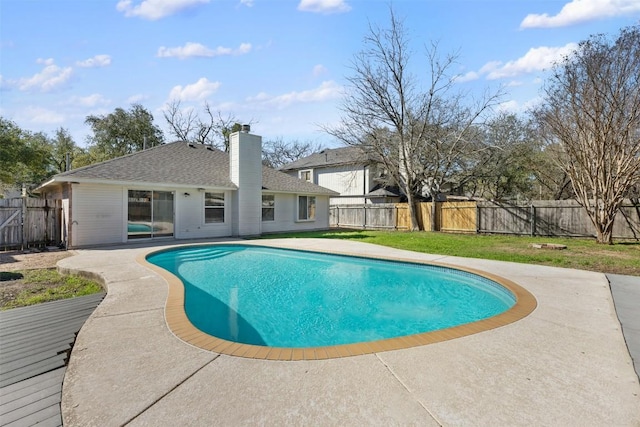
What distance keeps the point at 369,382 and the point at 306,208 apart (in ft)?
55.0

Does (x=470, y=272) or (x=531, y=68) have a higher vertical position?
(x=531, y=68)

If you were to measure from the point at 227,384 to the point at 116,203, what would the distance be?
38.7 feet

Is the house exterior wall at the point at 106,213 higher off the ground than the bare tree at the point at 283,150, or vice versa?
the bare tree at the point at 283,150

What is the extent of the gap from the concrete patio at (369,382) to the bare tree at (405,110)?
1622 cm

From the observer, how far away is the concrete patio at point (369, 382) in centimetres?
216

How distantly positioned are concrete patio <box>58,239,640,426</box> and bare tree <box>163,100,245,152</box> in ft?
101

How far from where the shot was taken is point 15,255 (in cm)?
967

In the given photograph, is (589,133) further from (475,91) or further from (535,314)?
(535,314)

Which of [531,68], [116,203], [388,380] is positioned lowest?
[388,380]

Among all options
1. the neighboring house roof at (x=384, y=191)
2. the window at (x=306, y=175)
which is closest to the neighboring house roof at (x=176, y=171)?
the neighboring house roof at (x=384, y=191)

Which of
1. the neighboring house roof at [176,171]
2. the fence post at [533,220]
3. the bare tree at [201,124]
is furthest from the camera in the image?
the bare tree at [201,124]

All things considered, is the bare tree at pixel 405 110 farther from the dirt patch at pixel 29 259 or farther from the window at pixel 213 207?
the dirt patch at pixel 29 259

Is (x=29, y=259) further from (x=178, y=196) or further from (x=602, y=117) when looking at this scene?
(x=602, y=117)

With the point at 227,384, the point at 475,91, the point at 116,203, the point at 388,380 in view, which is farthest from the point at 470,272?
the point at 475,91
